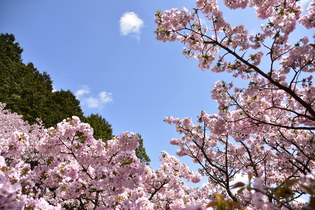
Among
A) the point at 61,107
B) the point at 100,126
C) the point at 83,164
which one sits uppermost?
the point at 61,107

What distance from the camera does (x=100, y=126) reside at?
30781 mm

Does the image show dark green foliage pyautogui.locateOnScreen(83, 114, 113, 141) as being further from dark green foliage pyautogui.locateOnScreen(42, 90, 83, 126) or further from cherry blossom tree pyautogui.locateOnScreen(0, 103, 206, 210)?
cherry blossom tree pyautogui.locateOnScreen(0, 103, 206, 210)

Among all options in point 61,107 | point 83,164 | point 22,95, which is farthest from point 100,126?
point 83,164

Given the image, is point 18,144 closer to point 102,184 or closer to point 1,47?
point 102,184

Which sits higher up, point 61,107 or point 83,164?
point 61,107

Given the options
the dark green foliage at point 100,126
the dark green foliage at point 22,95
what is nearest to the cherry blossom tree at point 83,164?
the dark green foliage at point 22,95

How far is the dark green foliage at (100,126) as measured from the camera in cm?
2886

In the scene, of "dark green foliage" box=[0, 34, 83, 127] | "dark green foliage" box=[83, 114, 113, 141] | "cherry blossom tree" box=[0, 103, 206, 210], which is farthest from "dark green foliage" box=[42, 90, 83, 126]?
"cherry blossom tree" box=[0, 103, 206, 210]

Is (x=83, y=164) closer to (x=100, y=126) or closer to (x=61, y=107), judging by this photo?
(x=61, y=107)

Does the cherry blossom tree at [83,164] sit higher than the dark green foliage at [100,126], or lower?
lower

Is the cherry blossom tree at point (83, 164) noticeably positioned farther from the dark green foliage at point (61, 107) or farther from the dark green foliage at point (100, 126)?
the dark green foliage at point (100, 126)

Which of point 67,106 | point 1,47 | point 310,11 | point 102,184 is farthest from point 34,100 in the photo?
point 310,11

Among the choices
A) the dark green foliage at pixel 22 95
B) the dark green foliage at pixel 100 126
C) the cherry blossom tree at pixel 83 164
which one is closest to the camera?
the cherry blossom tree at pixel 83 164

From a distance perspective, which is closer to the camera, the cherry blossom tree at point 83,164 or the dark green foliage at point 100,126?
the cherry blossom tree at point 83,164
